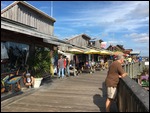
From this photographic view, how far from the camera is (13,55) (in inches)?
431

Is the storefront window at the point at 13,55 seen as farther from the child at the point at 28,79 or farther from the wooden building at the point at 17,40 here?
the child at the point at 28,79

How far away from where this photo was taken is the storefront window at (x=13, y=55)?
9.86 metres

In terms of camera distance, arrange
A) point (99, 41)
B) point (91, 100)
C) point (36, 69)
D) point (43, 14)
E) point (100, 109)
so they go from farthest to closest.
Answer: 1. point (99, 41)
2. point (43, 14)
3. point (36, 69)
4. point (91, 100)
5. point (100, 109)

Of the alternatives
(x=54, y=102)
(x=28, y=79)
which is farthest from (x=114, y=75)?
(x=28, y=79)

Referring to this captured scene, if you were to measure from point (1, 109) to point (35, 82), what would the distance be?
4216 millimetres

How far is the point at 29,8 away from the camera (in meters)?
21.3

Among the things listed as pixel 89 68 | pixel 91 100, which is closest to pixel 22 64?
pixel 91 100

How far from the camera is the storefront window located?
9859mm

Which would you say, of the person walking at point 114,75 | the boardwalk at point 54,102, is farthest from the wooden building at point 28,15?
the person walking at point 114,75

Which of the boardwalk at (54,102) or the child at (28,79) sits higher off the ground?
the child at (28,79)

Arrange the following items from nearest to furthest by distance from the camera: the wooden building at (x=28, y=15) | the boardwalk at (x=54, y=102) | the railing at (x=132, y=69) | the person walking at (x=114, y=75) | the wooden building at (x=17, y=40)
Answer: the person walking at (x=114, y=75), the boardwalk at (x=54, y=102), the wooden building at (x=17, y=40), the railing at (x=132, y=69), the wooden building at (x=28, y=15)

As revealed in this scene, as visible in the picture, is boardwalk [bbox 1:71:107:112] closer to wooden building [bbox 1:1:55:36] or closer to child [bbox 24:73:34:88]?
child [bbox 24:73:34:88]

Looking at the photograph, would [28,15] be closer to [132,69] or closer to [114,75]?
[132,69]

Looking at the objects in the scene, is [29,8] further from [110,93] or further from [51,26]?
[110,93]
